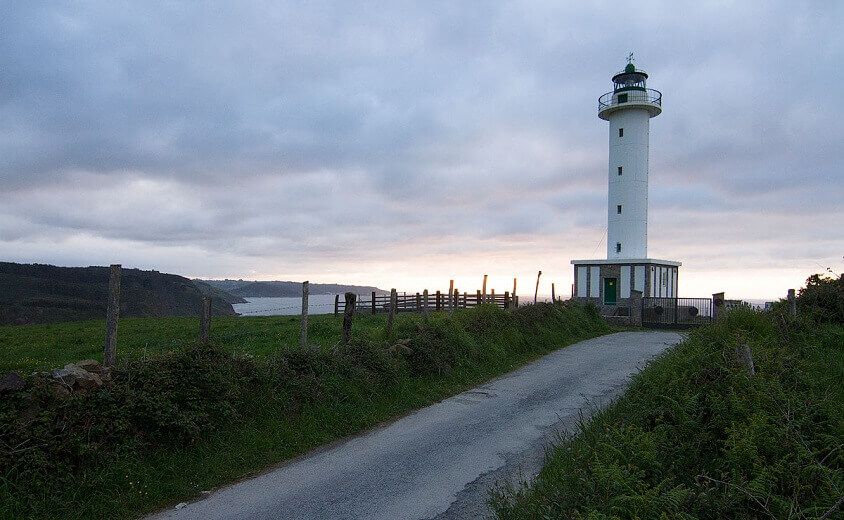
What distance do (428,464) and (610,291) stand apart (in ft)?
87.6

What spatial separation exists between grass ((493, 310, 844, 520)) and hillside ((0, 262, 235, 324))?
49.9 meters

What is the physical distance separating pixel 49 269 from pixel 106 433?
75.1 metres

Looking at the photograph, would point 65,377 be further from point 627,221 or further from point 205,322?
point 627,221

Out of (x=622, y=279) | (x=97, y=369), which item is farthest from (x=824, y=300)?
(x=97, y=369)

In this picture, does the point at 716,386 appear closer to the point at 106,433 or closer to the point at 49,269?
the point at 106,433

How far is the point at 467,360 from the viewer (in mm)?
14047

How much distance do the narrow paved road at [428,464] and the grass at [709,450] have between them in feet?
2.76

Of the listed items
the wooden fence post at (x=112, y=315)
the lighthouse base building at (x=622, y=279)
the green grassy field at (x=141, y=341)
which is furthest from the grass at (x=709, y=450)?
the lighthouse base building at (x=622, y=279)

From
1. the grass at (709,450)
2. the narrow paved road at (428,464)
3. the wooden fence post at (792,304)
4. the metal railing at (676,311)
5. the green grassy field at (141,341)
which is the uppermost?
the wooden fence post at (792,304)

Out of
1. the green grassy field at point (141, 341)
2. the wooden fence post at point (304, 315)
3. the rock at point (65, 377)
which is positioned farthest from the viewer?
the green grassy field at point (141, 341)

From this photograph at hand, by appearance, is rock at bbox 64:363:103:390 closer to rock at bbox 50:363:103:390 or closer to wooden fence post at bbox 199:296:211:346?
rock at bbox 50:363:103:390

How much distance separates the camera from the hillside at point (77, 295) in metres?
50.4

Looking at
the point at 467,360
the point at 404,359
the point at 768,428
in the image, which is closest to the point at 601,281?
the point at 467,360

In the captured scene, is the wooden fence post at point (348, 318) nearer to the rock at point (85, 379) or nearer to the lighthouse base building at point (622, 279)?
the rock at point (85, 379)
